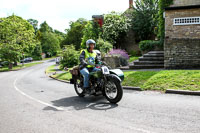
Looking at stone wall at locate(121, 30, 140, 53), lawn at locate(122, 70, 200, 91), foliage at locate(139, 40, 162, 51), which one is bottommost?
lawn at locate(122, 70, 200, 91)

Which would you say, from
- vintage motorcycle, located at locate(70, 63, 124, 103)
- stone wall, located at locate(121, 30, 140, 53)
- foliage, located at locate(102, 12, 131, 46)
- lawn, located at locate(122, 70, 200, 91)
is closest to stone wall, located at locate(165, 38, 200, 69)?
lawn, located at locate(122, 70, 200, 91)

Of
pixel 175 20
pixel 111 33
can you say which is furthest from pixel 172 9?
pixel 111 33

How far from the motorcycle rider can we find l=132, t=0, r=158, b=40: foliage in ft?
79.1

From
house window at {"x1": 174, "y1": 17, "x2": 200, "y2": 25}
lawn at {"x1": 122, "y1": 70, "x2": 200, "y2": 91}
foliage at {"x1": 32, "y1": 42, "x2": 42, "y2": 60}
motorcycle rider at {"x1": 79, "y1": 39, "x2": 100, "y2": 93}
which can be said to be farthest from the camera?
foliage at {"x1": 32, "y1": 42, "x2": 42, "y2": 60}

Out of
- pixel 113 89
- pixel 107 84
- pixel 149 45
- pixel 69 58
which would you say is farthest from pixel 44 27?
pixel 113 89

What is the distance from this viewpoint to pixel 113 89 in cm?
600

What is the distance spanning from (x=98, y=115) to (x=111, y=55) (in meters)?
11.2

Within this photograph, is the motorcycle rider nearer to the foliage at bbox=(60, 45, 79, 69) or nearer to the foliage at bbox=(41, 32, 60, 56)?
the foliage at bbox=(60, 45, 79, 69)

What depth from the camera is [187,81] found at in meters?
7.97

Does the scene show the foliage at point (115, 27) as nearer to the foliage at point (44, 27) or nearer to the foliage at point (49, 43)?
the foliage at point (49, 43)

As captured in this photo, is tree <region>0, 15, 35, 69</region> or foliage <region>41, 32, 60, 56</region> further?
foliage <region>41, 32, 60, 56</region>

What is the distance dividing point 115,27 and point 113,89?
80.7 ft

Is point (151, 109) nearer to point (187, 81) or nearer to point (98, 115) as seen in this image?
point (98, 115)

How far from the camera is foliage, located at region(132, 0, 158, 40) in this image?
2946 centimetres
